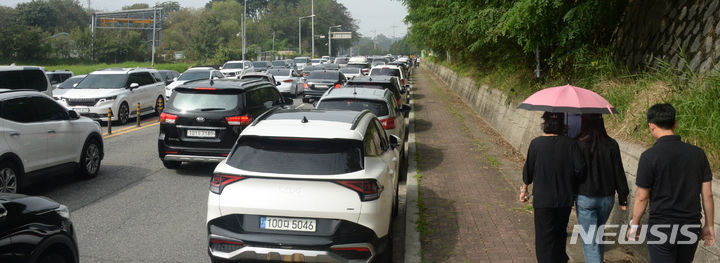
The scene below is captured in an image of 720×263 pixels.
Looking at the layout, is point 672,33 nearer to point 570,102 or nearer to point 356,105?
point 356,105

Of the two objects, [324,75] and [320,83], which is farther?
[324,75]

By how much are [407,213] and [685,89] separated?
13.4 feet

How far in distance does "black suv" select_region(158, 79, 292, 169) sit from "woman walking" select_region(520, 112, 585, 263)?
6.19 meters

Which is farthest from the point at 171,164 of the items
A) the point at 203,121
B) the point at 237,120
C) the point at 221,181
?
the point at 221,181

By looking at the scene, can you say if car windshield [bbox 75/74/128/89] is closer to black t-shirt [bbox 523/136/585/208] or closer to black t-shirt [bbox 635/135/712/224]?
black t-shirt [bbox 523/136/585/208]

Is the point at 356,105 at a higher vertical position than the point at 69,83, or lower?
lower

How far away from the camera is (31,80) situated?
14.9 meters

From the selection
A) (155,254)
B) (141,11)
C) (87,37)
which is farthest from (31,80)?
(87,37)

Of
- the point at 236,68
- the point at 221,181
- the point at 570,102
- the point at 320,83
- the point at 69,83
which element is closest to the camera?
the point at 221,181

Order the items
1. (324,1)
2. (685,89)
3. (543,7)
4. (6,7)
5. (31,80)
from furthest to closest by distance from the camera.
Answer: (324,1) < (6,7) < (31,80) < (543,7) < (685,89)

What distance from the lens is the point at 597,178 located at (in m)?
4.99

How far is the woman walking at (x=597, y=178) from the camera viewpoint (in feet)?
16.4

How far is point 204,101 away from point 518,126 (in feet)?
24.2

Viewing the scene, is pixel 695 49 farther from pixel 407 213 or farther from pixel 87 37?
pixel 87 37
